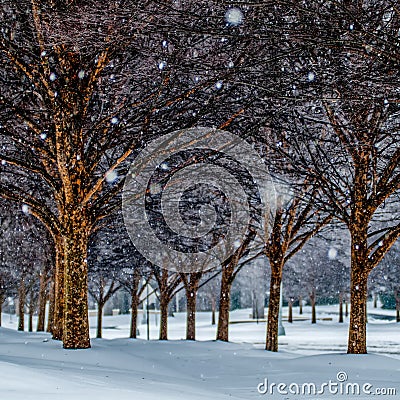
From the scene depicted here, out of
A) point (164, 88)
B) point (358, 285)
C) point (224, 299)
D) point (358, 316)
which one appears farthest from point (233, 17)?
point (224, 299)

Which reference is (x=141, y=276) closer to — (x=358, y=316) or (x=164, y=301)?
(x=164, y=301)

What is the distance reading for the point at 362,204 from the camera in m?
11.6

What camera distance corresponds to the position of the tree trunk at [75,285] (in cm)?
978

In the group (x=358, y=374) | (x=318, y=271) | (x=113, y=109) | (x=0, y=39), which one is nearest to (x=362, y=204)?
(x=358, y=374)

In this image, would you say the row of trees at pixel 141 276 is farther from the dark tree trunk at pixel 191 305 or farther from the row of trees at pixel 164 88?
the row of trees at pixel 164 88

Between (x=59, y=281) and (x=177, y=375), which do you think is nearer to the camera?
(x=177, y=375)

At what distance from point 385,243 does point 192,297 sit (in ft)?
43.1

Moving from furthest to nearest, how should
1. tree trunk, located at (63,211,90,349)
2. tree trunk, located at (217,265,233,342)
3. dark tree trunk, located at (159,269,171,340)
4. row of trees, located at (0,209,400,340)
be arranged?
dark tree trunk, located at (159,269,171,340) → row of trees, located at (0,209,400,340) → tree trunk, located at (217,265,233,342) → tree trunk, located at (63,211,90,349)

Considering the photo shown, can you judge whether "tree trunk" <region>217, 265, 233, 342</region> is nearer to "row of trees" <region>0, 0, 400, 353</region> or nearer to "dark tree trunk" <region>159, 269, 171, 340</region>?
"dark tree trunk" <region>159, 269, 171, 340</region>

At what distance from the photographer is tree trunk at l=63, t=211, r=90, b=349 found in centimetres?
978

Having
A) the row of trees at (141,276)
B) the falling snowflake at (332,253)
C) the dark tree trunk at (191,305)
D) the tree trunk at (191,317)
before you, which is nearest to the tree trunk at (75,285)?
the row of trees at (141,276)

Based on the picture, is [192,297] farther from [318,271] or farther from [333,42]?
[318,271]

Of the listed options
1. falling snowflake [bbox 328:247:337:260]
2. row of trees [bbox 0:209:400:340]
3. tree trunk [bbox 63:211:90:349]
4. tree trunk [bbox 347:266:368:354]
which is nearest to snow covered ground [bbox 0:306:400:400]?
tree trunk [bbox 63:211:90:349]

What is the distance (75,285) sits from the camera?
9820mm
